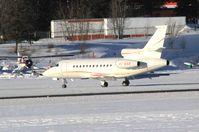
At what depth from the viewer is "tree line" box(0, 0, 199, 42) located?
2781 inches

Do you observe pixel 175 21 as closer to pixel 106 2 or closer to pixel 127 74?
pixel 106 2

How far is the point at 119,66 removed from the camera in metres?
39.0

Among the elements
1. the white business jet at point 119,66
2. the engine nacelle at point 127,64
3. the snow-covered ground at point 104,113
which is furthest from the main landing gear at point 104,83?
the snow-covered ground at point 104,113

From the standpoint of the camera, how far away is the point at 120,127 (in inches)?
703

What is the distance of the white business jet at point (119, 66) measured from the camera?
38.8 meters

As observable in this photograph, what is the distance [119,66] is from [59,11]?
50608 millimetres

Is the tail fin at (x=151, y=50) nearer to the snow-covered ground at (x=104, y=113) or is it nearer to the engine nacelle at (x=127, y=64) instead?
the engine nacelle at (x=127, y=64)

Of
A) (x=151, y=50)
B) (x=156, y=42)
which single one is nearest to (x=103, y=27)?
(x=156, y=42)

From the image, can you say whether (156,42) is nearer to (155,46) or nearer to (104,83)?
(155,46)

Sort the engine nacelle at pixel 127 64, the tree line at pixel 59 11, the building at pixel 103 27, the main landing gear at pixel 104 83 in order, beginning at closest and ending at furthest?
the main landing gear at pixel 104 83 → the engine nacelle at pixel 127 64 → the tree line at pixel 59 11 → the building at pixel 103 27

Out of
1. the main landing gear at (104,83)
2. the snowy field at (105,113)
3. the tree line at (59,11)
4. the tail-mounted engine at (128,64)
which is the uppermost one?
the tree line at (59,11)

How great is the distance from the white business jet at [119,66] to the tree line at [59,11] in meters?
30.2

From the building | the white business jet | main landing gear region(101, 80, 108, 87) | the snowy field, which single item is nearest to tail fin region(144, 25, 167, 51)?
the white business jet

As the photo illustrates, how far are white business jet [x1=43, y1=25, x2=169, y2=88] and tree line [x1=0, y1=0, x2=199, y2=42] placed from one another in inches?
1187
